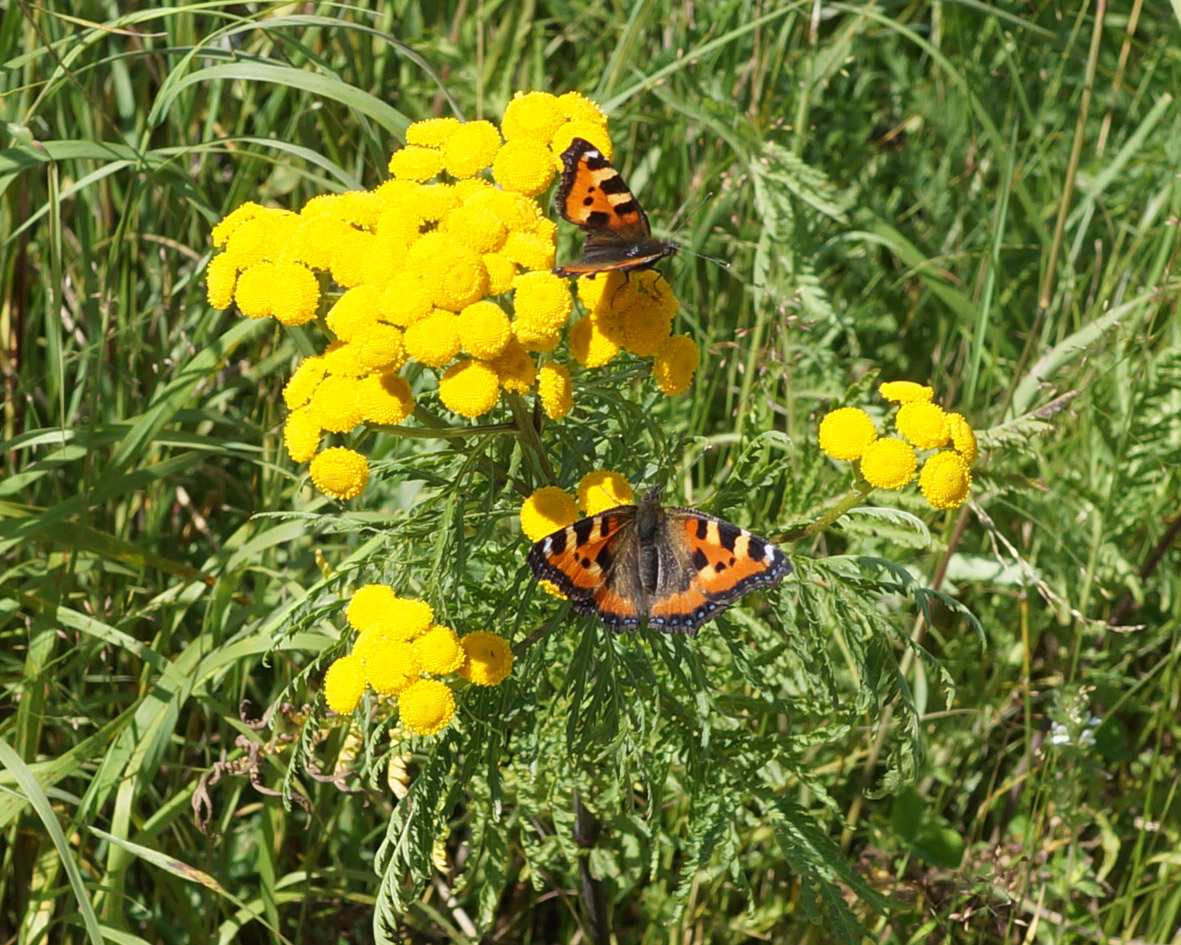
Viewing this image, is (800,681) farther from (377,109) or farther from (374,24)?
(374,24)

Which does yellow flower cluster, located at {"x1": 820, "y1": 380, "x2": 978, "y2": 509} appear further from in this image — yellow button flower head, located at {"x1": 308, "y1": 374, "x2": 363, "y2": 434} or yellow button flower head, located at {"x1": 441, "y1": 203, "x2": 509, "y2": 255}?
yellow button flower head, located at {"x1": 308, "y1": 374, "x2": 363, "y2": 434}

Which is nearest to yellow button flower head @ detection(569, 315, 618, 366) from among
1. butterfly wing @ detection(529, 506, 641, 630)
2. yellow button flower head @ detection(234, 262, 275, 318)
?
butterfly wing @ detection(529, 506, 641, 630)

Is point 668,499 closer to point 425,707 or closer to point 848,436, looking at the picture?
point 848,436

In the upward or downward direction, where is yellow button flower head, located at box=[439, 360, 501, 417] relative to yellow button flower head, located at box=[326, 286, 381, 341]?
downward

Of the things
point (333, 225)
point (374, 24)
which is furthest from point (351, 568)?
point (374, 24)

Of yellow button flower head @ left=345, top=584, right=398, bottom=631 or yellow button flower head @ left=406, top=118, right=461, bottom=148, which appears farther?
yellow button flower head @ left=406, top=118, right=461, bottom=148

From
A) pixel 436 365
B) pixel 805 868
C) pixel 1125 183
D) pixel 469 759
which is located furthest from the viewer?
pixel 1125 183
